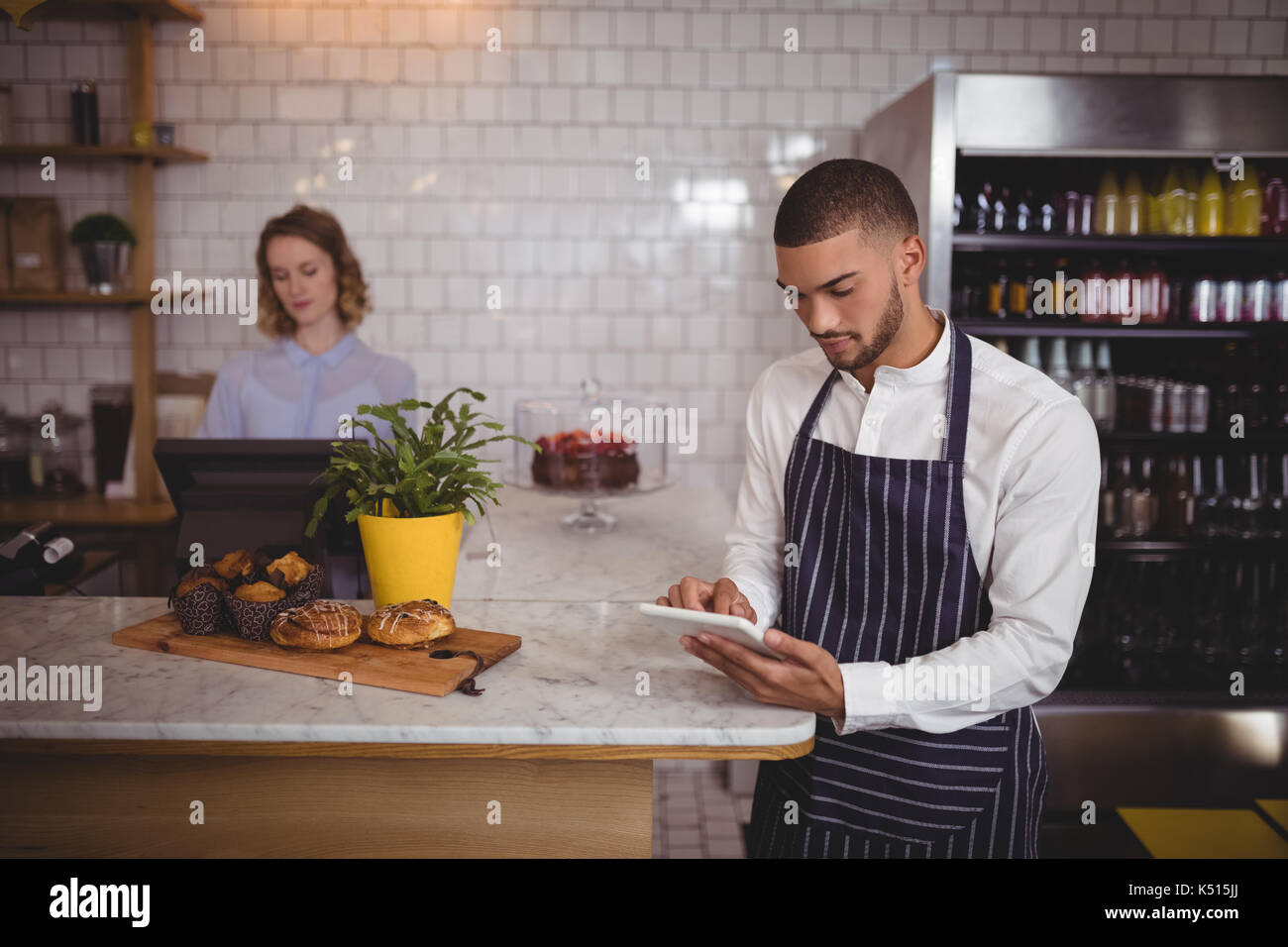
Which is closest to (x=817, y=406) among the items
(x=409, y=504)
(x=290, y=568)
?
(x=409, y=504)

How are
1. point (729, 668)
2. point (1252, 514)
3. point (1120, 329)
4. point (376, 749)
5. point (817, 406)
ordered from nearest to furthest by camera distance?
point (376, 749) < point (729, 668) < point (817, 406) < point (1120, 329) < point (1252, 514)

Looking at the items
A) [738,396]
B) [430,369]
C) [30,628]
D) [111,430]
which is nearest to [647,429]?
[738,396]

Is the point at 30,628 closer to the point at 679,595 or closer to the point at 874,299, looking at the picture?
the point at 679,595

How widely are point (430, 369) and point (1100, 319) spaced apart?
2.58 meters

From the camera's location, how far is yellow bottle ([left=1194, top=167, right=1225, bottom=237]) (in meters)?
3.58

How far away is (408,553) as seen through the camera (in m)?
1.83

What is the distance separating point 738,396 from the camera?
4.38 metres

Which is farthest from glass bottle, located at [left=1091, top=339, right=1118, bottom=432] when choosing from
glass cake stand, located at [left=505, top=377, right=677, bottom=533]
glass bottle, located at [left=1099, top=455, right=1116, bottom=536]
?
glass cake stand, located at [left=505, top=377, right=677, bottom=533]

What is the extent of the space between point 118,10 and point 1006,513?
3.98 meters

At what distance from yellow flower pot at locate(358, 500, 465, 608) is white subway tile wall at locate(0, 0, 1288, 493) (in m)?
2.54

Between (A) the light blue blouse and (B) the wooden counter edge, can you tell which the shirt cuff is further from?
(A) the light blue blouse

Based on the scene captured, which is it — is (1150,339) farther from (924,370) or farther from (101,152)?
(101,152)

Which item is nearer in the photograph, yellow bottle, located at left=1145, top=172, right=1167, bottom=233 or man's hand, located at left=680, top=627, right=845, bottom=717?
man's hand, located at left=680, top=627, right=845, bottom=717

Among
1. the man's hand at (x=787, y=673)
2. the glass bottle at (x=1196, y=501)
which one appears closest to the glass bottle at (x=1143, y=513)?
the glass bottle at (x=1196, y=501)
